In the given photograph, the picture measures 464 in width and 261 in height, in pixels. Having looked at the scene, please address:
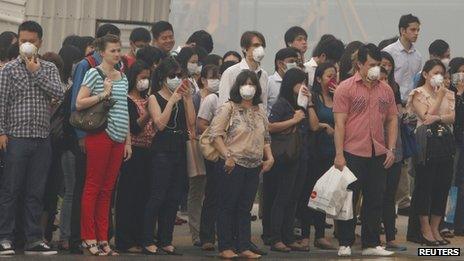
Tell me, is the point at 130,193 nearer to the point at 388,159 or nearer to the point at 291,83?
the point at 291,83

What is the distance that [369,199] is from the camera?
12.4 metres

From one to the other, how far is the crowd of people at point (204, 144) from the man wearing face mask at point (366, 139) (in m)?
0.01

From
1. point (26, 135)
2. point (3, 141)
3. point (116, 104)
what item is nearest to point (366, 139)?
point (116, 104)

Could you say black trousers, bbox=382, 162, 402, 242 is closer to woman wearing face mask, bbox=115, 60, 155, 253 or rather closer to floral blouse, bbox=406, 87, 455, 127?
floral blouse, bbox=406, 87, 455, 127

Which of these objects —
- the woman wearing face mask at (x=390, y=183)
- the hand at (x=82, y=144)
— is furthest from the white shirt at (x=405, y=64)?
the hand at (x=82, y=144)

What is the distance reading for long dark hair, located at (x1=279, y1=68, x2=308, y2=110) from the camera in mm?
12477

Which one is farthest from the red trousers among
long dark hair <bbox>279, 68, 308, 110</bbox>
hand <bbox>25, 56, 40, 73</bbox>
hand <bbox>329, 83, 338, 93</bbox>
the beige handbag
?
hand <bbox>329, 83, 338, 93</bbox>

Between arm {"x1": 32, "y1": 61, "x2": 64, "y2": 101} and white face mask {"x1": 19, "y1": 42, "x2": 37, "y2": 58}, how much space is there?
170mm

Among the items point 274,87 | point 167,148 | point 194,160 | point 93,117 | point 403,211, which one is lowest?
point 403,211

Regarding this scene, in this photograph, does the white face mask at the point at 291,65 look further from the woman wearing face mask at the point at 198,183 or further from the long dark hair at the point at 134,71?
the long dark hair at the point at 134,71

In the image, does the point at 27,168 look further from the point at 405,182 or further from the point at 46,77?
the point at 405,182

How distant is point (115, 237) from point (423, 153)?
3144mm

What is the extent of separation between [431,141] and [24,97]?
403 centimetres

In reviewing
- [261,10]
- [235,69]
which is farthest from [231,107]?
[261,10]
